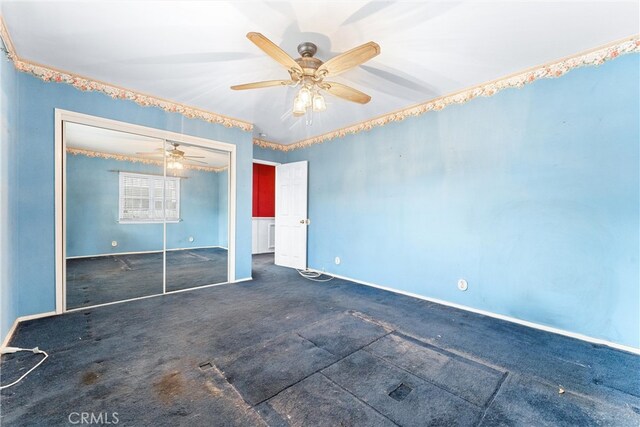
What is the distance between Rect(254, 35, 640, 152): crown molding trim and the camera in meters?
2.28

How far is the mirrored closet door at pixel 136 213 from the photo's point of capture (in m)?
3.36

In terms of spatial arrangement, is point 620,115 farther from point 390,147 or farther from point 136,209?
point 136,209

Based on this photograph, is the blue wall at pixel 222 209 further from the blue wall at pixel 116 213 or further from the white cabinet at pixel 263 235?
the white cabinet at pixel 263 235

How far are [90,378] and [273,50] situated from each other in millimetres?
2649

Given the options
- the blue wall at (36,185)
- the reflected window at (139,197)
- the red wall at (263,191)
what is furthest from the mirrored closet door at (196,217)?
the red wall at (263,191)

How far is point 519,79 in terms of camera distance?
9.11 ft

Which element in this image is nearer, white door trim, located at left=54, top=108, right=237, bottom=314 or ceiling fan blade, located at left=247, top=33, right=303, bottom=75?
ceiling fan blade, located at left=247, top=33, right=303, bottom=75

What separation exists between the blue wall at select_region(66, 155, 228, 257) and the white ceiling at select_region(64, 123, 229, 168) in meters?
0.19

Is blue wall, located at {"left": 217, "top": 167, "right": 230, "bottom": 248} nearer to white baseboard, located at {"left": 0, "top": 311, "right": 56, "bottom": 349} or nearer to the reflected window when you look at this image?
the reflected window

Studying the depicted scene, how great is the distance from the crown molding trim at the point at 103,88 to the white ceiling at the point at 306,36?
0.31 ft

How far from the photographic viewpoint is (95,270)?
4293 mm

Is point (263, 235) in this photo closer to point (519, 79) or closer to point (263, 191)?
point (263, 191)

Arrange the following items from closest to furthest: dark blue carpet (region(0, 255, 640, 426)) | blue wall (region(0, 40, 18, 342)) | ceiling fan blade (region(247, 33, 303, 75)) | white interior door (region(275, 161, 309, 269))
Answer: dark blue carpet (region(0, 255, 640, 426))
ceiling fan blade (region(247, 33, 303, 75))
blue wall (region(0, 40, 18, 342))
white interior door (region(275, 161, 309, 269))

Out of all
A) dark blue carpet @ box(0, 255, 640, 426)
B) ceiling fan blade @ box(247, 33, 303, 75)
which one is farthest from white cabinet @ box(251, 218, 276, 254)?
ceiling fan blade @ box(247, 33, 303, 75)
